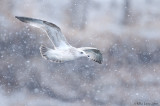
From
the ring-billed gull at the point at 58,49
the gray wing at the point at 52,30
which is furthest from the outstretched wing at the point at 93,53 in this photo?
the gray wing at the point at 52,30

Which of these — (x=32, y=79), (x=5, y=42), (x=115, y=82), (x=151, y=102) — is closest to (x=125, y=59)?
(x=115, y=82)

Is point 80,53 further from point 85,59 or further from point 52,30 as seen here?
point 52,30

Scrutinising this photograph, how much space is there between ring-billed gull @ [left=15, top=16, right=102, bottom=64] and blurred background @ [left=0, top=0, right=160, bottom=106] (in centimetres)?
7

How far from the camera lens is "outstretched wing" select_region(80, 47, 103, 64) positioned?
84.3 inches

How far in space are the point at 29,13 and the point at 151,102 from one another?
99 cm

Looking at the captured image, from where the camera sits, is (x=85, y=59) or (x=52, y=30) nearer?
(x=52, y=30)

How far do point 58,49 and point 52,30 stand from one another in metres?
0.13

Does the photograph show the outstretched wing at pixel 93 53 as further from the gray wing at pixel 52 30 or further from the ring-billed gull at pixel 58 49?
the gray wing at pixel 52 30

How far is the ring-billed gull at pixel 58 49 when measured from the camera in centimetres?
202

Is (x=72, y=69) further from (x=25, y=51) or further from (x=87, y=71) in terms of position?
(x=25, y=51)

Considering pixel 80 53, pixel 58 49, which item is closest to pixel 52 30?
pixel 58 49

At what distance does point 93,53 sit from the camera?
7.11ft

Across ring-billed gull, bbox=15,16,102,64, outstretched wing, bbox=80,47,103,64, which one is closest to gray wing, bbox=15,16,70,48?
ring-billed gull, bbox=15,16,102,64

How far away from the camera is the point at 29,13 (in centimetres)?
218
